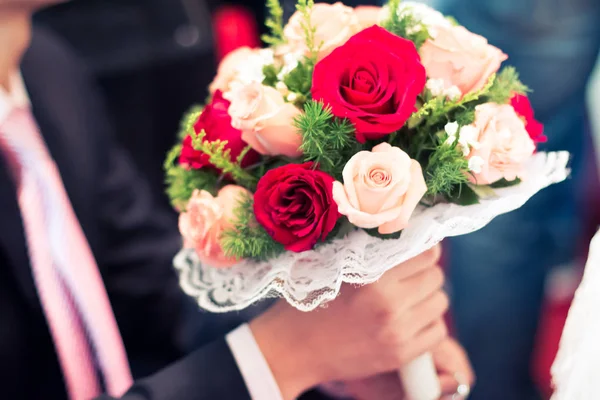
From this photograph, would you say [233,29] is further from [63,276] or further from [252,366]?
[252,366]

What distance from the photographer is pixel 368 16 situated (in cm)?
63

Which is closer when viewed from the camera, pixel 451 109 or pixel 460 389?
pixel 451 109

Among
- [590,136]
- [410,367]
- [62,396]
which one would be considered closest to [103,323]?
[62,396]

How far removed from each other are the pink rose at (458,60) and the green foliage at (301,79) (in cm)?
13

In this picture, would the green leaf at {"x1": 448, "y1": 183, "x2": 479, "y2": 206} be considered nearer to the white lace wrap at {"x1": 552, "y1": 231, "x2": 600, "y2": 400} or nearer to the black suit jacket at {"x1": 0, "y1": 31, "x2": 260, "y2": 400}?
the white lace wrap at {"x1": 552, "y1": 231, "x2": 600, "y2": 400}

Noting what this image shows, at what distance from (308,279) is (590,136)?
1.38m

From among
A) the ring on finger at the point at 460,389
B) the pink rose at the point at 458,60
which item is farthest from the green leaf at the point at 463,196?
the ring on finger at the point at 460,389

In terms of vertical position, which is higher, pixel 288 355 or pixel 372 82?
pixel 372 82

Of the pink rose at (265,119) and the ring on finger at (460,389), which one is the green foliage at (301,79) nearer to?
the pink rose at (265,119)

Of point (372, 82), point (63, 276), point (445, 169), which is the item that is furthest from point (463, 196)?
point (63, 276)

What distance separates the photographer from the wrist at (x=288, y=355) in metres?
0.63

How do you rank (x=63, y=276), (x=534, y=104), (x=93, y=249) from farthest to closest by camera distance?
(x=534, y=104) → (x=93, y=249) → (x=63, y=276)

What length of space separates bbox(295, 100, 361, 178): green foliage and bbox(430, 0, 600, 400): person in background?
78cm

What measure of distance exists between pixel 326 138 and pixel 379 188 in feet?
0.26
